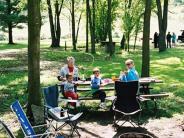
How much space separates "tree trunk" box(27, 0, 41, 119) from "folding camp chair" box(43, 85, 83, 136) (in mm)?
749

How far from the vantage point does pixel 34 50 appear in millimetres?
11328

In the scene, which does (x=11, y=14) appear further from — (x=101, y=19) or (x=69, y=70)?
(x=69, y=70)

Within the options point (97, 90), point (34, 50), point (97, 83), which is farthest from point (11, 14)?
point (34, 50)

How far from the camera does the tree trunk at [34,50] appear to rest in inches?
440

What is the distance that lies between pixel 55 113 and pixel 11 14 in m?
39.2

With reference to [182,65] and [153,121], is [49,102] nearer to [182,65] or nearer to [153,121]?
[153,121]

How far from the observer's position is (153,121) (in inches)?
454

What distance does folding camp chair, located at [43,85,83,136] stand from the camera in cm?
969

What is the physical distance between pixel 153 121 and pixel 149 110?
40.7 inches

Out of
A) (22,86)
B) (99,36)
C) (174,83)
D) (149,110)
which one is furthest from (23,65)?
(99,36)

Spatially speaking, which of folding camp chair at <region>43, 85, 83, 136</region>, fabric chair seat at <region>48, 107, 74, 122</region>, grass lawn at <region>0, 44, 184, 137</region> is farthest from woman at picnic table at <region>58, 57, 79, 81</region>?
fabric chair seat at <region>48, 107, 74, 122</region>

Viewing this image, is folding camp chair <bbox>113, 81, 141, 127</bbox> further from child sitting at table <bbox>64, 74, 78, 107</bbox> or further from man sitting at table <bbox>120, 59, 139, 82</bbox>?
child sitting at table <bbox>64, 74, 78, 107</bbox>

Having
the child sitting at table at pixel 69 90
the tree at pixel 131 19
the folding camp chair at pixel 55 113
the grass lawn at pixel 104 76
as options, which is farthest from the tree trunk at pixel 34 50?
the tree at pixel 131 19

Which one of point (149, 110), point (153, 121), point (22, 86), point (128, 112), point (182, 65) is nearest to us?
point (128, 112)
